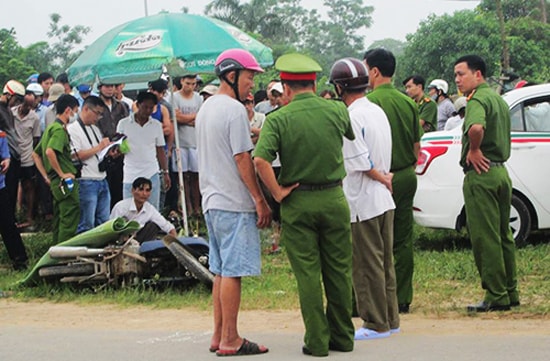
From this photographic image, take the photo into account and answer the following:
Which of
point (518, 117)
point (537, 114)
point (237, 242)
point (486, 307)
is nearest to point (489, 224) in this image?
point (486, 307)

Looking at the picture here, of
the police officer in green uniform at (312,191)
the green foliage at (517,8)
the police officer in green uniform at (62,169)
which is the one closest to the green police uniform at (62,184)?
the police officer in green uniform at (62,169)

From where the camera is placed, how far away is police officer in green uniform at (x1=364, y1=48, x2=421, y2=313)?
7637 millimetres

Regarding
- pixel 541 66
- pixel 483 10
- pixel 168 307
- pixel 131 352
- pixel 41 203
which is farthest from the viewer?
pixel 483 10

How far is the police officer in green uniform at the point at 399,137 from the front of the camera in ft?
25.1

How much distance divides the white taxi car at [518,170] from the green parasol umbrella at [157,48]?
2570 mm

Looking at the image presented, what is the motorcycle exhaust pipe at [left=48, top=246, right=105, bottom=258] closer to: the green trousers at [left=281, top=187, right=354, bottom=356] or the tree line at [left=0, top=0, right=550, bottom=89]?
the green trousers at [left=281, top=187, right=354, bottom=356]

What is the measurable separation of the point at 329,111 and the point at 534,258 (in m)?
4.84

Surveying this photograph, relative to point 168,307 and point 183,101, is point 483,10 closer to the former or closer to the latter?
point 183,101

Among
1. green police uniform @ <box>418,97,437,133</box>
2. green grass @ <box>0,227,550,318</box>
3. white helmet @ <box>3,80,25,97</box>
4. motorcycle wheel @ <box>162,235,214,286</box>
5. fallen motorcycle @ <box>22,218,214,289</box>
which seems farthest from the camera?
green police uniform @ <box>418,97,437,133</box>

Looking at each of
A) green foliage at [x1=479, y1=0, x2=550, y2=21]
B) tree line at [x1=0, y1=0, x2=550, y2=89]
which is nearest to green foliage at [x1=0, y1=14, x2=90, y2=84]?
tree line at [x1=0, y1=0, x2=550, y2=89]

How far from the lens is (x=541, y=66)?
107ft

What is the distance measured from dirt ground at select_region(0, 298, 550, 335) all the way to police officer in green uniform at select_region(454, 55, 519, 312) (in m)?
0.31

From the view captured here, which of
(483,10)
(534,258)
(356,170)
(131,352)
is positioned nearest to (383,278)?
(356,170)

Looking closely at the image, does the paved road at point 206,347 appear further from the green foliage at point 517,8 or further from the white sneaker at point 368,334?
the green foliage at point 517,8
